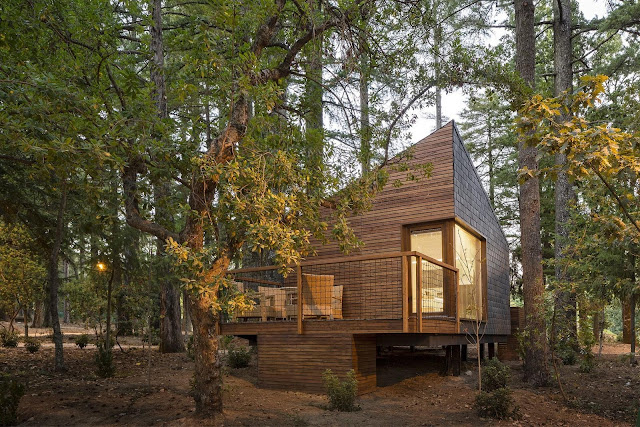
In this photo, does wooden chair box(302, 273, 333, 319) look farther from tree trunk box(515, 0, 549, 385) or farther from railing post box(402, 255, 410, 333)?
tree trunk box(515, 0, 549, 385)

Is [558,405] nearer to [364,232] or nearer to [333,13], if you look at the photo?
[364,232]

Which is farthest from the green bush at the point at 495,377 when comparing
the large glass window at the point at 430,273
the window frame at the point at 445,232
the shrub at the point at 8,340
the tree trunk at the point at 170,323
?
the shrub at the point at 8,340

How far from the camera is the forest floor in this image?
22.9 ft

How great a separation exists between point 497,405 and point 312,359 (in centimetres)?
302

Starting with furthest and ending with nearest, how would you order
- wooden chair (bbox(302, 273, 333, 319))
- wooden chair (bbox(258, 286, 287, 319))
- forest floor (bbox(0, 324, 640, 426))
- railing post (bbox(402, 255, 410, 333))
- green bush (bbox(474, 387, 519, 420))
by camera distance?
wooden chair (bbox(258, 286, 287, 319)) < wooden chair (bbox(302, 273, 333, 319)) < railing post (bbox(402, 255, 410, 333)) < green bush (bbox(474, 387, 519, 420)) < forest floor (bbox(0, 324, 640, 426))

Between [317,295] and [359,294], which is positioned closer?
[317,295]

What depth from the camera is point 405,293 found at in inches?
315

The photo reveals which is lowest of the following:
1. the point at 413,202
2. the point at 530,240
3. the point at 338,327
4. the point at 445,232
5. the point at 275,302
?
the point at 338,327

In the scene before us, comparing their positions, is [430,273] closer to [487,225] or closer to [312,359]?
[312,359]

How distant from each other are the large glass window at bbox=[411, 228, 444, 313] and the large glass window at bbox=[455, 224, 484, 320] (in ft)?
1.28

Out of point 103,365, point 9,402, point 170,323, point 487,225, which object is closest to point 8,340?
point 170,323

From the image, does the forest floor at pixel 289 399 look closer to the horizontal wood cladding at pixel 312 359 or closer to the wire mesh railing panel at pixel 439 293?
the horizontal wood cladding at pixel 312 359

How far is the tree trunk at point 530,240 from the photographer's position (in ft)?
33.3

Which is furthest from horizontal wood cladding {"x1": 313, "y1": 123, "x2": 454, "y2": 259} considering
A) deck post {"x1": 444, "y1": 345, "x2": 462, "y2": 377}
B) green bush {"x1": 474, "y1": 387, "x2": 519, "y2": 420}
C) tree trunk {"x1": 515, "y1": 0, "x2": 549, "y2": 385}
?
green bush {"x1": 474, "y1": 387, "x2": 519, "y2": 420}
